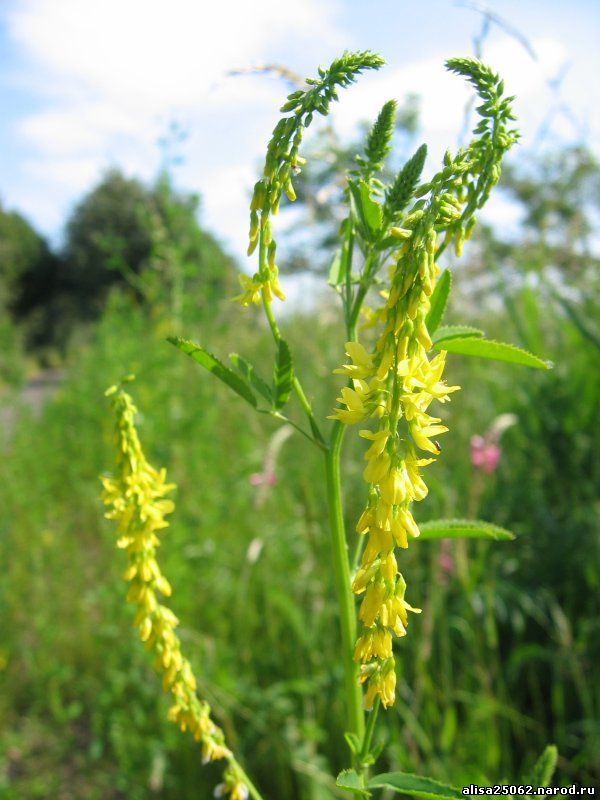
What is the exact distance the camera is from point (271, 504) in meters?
3.07

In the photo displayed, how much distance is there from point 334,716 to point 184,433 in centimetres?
155

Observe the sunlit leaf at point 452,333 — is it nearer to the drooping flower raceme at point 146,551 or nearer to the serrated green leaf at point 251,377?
the serrated green leaf at point 251,377

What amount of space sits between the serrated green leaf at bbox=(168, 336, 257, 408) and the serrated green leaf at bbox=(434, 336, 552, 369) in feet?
0.73

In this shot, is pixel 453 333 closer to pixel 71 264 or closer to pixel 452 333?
pixel 452 333

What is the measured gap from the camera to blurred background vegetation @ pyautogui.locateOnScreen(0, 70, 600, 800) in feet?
6.86

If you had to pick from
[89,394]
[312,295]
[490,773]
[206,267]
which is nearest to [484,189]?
[490,773]

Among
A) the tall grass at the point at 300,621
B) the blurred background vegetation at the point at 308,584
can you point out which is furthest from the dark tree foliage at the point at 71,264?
the tall grass at the point at 300,621

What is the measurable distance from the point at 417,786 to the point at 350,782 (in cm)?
8

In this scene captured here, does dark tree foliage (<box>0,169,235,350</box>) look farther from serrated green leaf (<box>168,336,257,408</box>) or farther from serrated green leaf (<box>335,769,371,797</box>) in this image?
serrated green leaf (<box>335,769,371,797</box>)

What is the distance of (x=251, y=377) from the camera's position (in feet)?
2.70

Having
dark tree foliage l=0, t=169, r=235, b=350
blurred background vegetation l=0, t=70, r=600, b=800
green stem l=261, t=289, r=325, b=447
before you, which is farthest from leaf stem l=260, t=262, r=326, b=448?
dark tree foliage l=0, t=169, r=235, b=350

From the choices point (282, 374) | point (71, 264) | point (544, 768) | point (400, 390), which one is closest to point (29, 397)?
point (71, 264)

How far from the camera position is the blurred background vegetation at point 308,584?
2090 millimetres

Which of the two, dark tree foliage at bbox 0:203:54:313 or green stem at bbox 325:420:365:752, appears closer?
green stem at bbox 325:420:365:752
